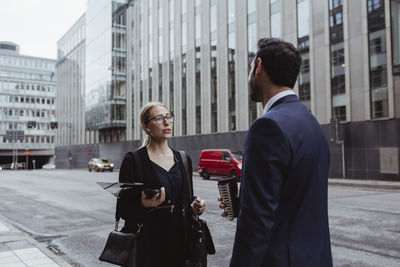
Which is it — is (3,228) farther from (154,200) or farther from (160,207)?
(154,200)

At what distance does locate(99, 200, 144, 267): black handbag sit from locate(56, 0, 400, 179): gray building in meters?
19.6

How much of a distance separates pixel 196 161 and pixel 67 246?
28.4 m

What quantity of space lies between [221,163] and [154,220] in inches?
784

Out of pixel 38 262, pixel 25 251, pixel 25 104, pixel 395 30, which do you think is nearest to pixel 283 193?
→ pixel 38 262

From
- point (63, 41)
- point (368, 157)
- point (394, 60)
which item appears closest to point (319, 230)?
point (394, 60)

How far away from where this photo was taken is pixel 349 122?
877 inches

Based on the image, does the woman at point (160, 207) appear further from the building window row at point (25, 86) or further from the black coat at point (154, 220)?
the building window row at point (25, 86)

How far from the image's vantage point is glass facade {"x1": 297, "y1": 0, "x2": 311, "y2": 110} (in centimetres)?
2503

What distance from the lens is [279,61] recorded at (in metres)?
1.98

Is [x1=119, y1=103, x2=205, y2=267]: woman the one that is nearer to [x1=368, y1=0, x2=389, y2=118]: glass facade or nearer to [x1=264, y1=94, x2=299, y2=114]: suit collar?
[x1=264, y1=94, x2=299, y2=114]: suit collar

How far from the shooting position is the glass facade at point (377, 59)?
20.8m

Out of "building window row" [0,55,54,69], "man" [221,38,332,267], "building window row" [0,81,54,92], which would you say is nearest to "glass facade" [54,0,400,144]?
Result: "man" [221,38,332,267]

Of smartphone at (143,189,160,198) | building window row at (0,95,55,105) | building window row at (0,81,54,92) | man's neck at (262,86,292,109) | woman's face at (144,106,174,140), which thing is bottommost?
smartphone at (143,189,160,198)

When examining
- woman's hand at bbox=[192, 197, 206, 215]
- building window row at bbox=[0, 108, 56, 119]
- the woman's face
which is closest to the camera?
woman's hand at bbox=[192, 197, 206, 215]
